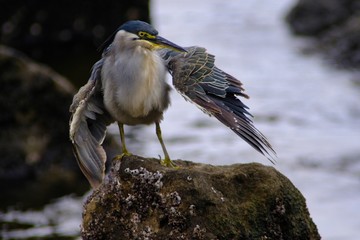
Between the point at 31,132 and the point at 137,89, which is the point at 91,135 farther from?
the point at 31,132

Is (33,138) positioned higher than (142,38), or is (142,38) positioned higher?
(33,138)

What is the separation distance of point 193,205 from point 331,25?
1475cm

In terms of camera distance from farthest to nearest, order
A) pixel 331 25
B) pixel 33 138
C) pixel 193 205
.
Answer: pixel 331 25 → pixel 33 138 → pixel 193 205

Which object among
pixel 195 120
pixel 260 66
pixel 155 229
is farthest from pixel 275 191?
pixel 260 66

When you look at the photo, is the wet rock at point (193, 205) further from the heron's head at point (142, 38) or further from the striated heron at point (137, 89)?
the heron's head at point (142, 38)

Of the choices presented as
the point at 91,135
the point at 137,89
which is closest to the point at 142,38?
the point at 137,89

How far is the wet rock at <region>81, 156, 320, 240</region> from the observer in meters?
6.29

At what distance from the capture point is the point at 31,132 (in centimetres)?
1169

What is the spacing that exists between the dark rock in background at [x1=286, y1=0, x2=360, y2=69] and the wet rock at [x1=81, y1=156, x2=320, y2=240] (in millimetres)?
12120

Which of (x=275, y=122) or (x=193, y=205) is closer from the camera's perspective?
(x=193, y=205)

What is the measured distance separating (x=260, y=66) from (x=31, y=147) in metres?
7.63

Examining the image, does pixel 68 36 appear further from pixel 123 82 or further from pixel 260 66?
pixel 123 82

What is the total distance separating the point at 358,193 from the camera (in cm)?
1227

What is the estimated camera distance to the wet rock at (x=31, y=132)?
11703mm
